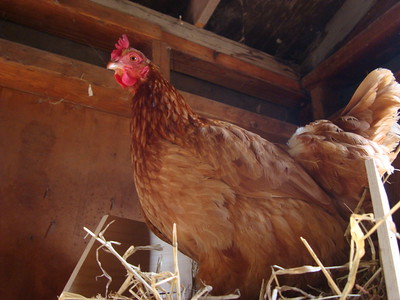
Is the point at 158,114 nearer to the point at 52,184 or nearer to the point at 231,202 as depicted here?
the point at 231,202

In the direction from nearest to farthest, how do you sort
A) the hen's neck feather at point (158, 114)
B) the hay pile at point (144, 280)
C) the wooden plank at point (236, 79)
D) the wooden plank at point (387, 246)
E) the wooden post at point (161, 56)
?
the wooden plank at point (387, 246)
the hay pile at point (144, 280)
the hen's neck feather at point (158, 114)
the wooden post at point (161, 56)
the wooden plank at point (236, 79)

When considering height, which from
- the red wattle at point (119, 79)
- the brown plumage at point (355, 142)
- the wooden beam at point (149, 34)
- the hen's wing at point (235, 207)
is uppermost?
the wooden beam at point (149, 34)

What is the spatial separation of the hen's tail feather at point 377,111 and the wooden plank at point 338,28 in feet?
3.43

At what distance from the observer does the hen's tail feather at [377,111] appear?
1.32 m

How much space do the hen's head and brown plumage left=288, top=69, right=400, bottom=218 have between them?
2.70ft

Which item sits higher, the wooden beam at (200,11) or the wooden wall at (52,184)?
the wooden beam at (200,11)

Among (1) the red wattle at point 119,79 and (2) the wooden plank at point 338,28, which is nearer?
(1) the red wattle at point 119,79

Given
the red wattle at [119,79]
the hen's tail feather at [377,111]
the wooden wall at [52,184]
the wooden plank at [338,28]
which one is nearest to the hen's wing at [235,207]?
the hen's tail feather at [377,111]

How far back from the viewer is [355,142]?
1312mm

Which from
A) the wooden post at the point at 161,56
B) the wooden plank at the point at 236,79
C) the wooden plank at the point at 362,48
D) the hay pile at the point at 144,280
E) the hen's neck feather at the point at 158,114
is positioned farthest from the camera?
the wooden plank at the point at 236,79

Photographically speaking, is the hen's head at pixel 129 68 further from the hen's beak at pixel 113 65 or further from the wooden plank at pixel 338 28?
the wooden plank at pixel 338 28

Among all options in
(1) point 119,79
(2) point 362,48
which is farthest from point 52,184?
(2) point 362,48

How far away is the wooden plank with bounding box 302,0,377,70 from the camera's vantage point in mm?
2178

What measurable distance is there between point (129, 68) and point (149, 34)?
434 mm
